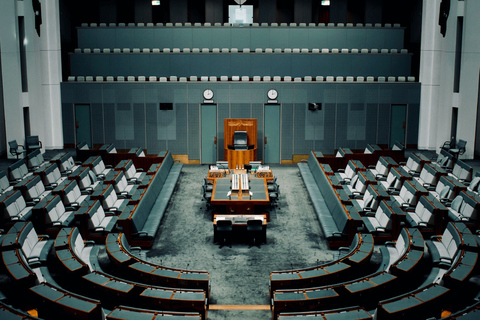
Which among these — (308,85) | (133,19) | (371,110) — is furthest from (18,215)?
(133,19)

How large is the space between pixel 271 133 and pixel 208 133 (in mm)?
2505

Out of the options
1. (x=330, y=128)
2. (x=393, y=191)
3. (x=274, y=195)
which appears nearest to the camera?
(x=274, y=195)

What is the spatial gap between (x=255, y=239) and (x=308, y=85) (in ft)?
31.3

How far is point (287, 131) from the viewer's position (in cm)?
2117

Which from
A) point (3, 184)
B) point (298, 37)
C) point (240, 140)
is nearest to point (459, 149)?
point (240, 140)

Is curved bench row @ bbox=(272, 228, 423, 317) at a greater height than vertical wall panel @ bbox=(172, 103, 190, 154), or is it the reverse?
vertical wall panel @ bbox=(172, 103, 190, 154)

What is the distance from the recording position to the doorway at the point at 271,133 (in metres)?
21.0

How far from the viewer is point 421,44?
21391 millimetres

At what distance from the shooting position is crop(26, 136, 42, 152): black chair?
20094 millimetres

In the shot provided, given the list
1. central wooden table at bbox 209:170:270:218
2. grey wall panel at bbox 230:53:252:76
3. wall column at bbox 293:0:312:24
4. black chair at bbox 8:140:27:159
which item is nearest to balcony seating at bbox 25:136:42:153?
black chair at bbox 8:140:27:159

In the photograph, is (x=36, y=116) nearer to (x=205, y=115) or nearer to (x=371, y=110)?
(x=205, y=115)

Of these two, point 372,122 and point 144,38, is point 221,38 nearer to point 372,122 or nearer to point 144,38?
point 144,38

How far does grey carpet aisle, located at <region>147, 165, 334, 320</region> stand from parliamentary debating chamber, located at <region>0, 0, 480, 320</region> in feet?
0.19

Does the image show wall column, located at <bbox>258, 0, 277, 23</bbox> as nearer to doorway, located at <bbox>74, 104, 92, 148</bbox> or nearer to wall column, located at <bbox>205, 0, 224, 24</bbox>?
wall column, located at <bbox>205, 0, 224, 24</bbox>
